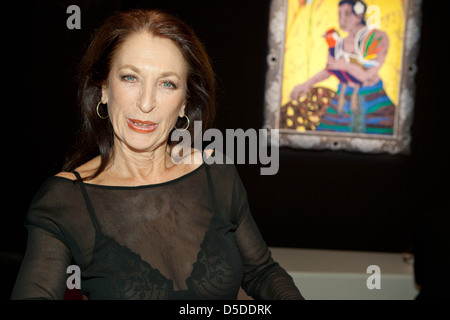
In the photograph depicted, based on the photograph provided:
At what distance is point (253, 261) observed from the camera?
1549mm

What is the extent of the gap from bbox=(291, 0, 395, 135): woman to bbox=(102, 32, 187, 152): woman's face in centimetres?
186

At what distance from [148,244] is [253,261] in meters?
0.37

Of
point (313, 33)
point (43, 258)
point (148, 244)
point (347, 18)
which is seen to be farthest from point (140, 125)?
point (347, 18)

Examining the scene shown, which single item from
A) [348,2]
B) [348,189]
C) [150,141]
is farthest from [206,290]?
[348,2]

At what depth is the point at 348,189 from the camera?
335 centimetres

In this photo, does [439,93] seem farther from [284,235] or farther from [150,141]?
[150,141]

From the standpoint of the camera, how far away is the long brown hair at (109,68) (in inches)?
56.3

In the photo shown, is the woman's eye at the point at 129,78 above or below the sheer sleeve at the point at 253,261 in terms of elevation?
above

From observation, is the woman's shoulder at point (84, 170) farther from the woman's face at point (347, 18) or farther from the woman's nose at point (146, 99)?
the woman's face at point (347, 18)

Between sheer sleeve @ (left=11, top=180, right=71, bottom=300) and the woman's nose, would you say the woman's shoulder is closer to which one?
sheer sleeve @ (left=11, top=180, right=71, bottom=300)

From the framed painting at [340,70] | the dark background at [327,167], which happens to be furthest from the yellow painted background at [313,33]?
the dark background at [327,167]

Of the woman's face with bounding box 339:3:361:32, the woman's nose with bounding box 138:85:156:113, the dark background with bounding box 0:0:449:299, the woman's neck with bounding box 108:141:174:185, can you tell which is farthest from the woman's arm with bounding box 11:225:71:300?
the woman's face with bounding box 339:3:361:32

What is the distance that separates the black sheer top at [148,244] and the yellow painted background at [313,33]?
180cm

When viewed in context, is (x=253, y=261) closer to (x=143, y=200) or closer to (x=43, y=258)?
(x=143, y=200)
